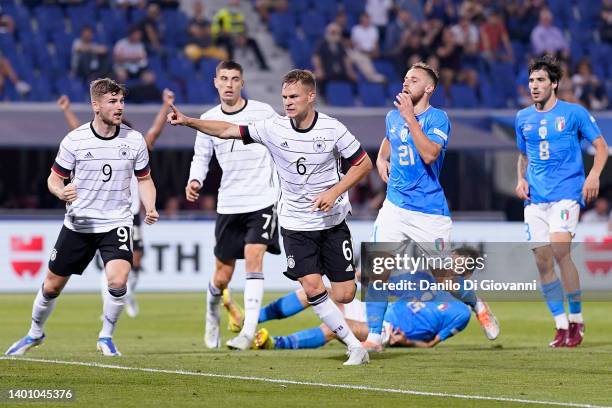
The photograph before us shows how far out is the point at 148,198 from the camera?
11.2 metres

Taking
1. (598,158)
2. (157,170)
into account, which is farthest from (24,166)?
(598,158)

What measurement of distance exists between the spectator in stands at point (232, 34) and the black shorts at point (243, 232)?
45.3 ft

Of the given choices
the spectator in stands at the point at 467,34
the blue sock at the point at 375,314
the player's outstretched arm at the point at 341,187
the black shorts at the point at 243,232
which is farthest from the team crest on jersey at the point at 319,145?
the spectator in stands at the point at 467,34

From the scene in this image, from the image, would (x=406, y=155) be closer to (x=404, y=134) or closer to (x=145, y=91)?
(x=404, y=134)

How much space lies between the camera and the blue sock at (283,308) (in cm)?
1247

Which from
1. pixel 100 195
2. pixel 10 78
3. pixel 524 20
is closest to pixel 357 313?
pixel 100 195

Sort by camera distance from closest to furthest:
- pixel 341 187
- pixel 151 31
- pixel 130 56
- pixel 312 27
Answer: pixel 341 187
pixel 130 56
pixel 151 31
pixel 312 27

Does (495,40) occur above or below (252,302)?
above

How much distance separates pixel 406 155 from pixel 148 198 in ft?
7.12

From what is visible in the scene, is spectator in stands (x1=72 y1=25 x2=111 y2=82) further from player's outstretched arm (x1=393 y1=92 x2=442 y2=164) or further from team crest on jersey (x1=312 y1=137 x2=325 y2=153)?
team crest on jersey (x1=312 y1=137 x2=325 y2=153)

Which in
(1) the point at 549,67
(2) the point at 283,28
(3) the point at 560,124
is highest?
(2) the point at 283,28

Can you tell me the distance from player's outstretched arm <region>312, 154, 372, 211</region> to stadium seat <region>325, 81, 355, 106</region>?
1552cm

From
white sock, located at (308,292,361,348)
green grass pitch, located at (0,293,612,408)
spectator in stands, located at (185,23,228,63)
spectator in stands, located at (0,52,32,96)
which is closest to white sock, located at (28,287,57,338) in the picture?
green grass pitch, located at (0,293,612,408)

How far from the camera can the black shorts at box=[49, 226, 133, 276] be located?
11117 mm
